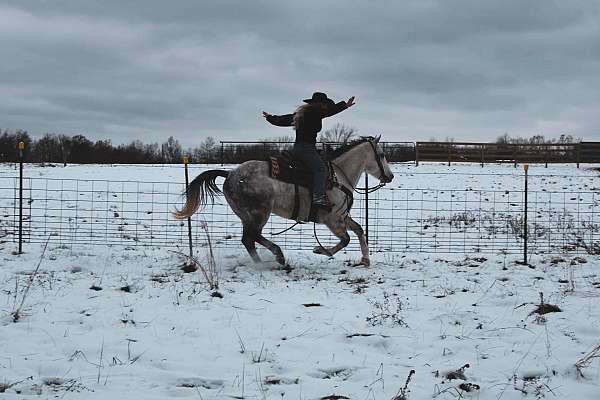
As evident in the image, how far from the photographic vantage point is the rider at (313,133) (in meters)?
8.38

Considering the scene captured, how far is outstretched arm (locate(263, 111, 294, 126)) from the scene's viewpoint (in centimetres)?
870

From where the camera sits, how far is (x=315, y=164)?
27.5ft

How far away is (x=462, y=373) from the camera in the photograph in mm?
4094

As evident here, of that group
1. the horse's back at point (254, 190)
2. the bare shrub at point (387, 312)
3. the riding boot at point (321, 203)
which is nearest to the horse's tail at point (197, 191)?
the horse's back at point (254, 190)

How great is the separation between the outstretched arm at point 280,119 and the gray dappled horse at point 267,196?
928 millimetres

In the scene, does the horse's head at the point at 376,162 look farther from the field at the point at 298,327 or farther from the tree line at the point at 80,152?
the tree line at the point at 80,152

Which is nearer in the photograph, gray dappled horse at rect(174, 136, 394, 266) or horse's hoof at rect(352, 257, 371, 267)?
gray dappled horse at rect(174, 136, 394, 266)

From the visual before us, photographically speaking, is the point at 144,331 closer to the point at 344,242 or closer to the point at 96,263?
the point at 96,263

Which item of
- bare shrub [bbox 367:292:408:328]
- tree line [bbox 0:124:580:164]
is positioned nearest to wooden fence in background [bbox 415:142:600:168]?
tree line [bbox 0:124:580:164]

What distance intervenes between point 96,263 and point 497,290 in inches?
237

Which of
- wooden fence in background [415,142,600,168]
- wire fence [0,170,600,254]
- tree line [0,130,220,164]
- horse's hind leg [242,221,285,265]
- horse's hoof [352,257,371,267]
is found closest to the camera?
horse's hind leg [242,221,285,265]

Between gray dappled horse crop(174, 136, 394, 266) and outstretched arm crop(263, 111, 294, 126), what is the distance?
0.93 metres

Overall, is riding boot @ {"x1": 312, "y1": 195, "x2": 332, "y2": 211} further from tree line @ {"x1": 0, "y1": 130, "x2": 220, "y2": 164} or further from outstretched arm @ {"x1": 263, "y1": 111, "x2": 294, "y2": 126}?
tree line @ {"x1": 0, "y1": 130, "x2": 220, "y2": 164}

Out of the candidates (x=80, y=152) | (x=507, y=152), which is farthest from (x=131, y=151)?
(x=507, y=152)
